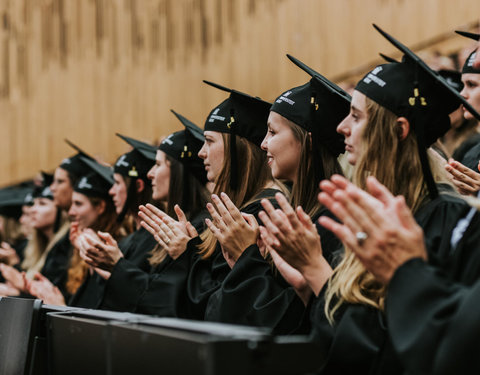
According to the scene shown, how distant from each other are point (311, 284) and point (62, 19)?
401 inches

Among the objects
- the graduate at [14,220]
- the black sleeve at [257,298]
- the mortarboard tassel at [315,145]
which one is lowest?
the graduate at [14,220]

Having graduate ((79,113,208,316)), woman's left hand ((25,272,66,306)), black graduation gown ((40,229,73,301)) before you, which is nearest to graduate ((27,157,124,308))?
black graduation gown ((40,229,73,301))

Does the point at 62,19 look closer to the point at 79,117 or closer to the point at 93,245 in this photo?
the point at 79,117

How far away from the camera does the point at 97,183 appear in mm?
5922

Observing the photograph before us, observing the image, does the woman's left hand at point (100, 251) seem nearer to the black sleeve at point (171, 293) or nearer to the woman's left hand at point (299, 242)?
the black sleeve at point (171, 293)

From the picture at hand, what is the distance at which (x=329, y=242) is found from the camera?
2918 millimetres

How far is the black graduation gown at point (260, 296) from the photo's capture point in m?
2.80

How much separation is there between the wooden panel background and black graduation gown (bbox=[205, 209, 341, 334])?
3.63 meters

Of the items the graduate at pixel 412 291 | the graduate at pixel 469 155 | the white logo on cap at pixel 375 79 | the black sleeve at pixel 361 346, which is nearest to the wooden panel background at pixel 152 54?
the graduate at pixel 469 155

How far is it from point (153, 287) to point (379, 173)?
71.1 inches

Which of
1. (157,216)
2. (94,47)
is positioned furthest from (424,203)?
(94,47)

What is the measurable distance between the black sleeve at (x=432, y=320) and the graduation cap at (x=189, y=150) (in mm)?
2796

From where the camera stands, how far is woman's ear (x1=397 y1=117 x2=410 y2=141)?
2453 mm

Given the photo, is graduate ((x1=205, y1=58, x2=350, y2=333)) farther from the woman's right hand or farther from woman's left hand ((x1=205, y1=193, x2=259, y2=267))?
the woman's right hand
